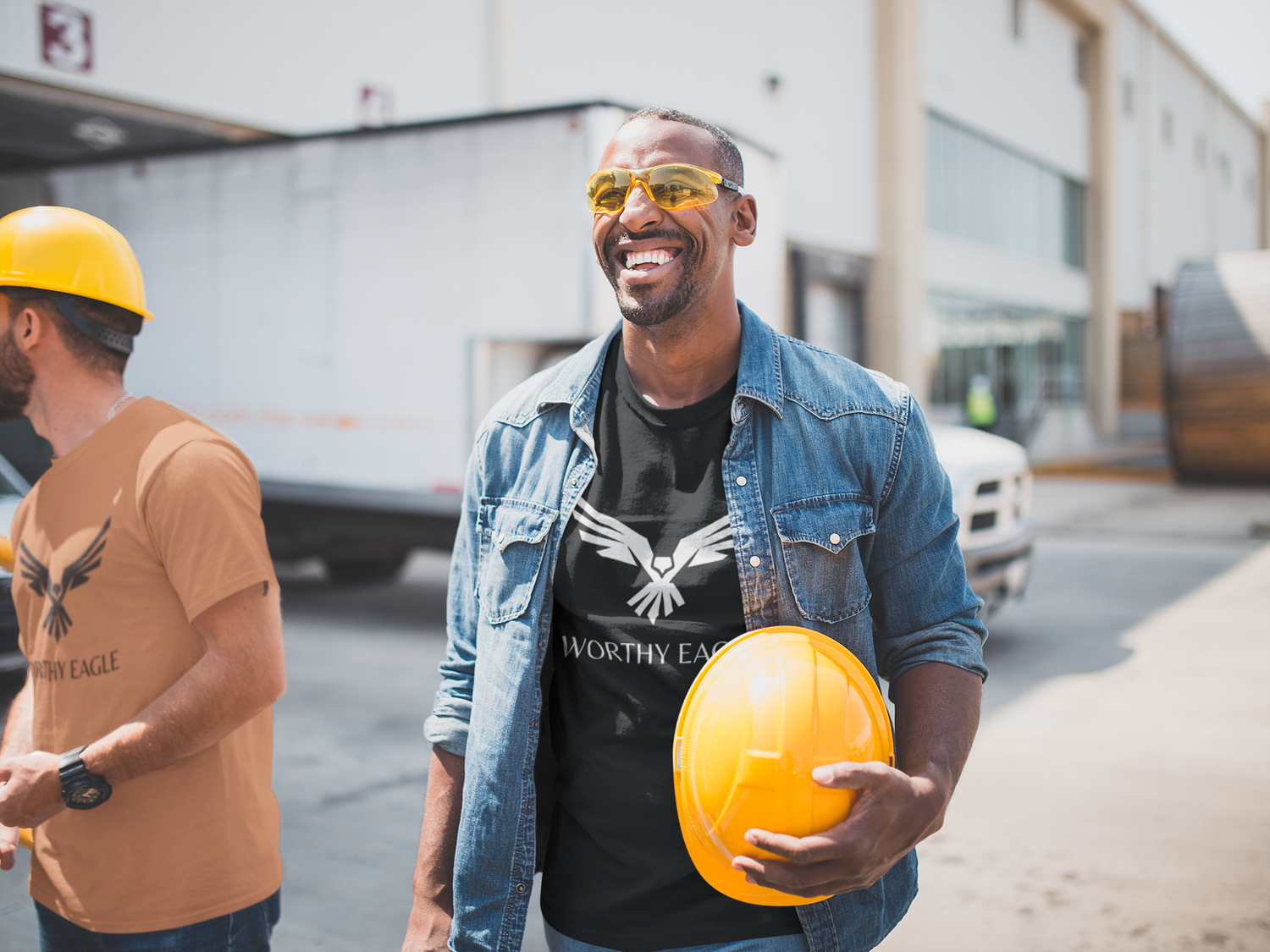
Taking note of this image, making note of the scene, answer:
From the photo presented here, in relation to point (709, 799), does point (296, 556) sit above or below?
below

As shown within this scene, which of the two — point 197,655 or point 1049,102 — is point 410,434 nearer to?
point 197,655

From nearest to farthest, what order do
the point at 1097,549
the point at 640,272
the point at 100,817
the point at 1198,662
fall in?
the point at 640,272 < the point at 100,817 < the point at 1198,662 < the point at 1097,549

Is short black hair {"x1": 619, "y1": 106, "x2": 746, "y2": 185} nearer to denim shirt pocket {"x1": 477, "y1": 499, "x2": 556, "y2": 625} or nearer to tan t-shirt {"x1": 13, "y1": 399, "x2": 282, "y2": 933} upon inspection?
denim shirt pocket {"x1": 477, "y1": 499, "x2": 556, "y2": 625}

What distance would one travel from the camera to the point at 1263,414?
55.3 feet

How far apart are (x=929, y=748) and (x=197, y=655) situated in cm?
128

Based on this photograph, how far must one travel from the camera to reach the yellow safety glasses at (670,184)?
1781 mm

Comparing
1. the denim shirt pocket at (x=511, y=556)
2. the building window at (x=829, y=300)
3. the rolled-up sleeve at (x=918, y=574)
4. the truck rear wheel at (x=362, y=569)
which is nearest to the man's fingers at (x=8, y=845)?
the denim shirt pocket at (x=511, y=556)

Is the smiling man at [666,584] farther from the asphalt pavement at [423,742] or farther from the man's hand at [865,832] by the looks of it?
the asphalt pavement at [423,742]

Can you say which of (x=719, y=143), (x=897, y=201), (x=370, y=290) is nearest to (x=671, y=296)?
(x=719, y=143)

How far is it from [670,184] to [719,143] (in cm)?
13

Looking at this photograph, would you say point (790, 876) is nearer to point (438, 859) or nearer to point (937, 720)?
point (937, 720)

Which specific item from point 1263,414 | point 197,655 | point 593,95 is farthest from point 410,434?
point 1263,414

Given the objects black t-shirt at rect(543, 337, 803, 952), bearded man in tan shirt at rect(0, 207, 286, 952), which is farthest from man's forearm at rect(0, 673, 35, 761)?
black t-shirt at rect(543, 337, 803, 952)

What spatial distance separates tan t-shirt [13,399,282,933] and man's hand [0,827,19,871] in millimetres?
58
